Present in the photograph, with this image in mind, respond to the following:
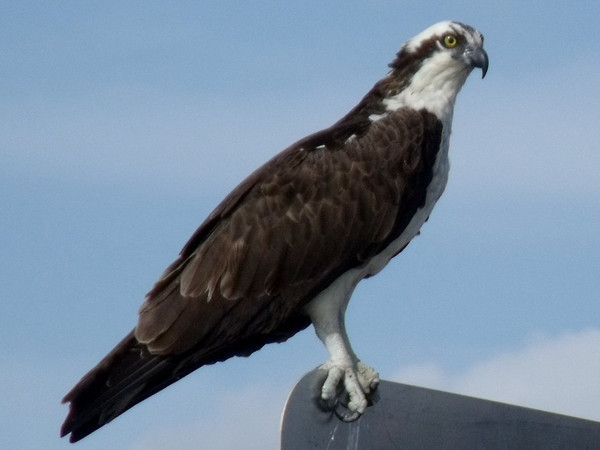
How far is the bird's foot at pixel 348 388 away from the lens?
3.53 metres

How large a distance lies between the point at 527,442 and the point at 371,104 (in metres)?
2.39

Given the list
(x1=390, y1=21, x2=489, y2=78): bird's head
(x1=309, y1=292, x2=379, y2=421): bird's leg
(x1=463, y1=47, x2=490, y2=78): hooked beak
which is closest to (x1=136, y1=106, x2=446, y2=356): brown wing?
(x1=309, y1=292, x2=379, y2=421): bird's leg

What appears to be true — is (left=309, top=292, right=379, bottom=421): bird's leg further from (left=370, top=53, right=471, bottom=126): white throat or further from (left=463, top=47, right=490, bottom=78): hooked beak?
(left=463, top=47, right=490, bottom=78): hooked beak

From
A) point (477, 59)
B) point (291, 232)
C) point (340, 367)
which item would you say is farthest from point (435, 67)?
point (340, 367)

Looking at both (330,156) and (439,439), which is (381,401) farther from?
(330,156)

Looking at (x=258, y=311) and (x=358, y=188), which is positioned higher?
(x=358, y=188)

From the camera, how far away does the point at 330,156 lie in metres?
5.43

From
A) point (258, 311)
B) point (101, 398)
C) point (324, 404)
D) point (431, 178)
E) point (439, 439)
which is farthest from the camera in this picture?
point (431, 178)

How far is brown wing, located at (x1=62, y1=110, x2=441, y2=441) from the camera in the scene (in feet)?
16.6

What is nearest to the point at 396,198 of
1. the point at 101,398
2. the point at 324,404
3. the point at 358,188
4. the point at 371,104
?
the point at 358,188

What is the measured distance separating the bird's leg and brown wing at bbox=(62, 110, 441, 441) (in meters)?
0.12

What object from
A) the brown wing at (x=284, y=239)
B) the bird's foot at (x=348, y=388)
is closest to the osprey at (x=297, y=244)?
the brown wing at (x=284, y=239)

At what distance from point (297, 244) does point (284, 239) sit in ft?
0.22

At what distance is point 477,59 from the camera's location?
19.2 feet
